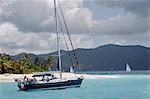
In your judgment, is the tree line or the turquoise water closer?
the turquoise water

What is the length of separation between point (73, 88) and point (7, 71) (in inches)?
1457

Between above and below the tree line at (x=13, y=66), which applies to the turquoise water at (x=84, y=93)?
below

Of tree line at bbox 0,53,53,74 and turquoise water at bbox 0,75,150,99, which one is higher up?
tree line at bbox 0,53,53,74

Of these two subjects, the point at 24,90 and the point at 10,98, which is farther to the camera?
the point at 24,90

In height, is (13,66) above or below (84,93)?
above

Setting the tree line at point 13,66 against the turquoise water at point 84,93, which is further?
the tree line at point 13,66

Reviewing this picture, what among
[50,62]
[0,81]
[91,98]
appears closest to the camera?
[91,98]

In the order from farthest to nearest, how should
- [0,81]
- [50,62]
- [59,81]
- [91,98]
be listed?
[50,62]
[0,81]
[59,81]
[91,98]

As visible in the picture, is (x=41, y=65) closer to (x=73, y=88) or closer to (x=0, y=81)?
(x=0, y=81)

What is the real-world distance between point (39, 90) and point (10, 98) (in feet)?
29.4

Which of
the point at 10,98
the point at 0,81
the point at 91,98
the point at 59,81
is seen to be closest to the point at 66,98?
the point at 91,98

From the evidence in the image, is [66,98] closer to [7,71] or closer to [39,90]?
[39,90]

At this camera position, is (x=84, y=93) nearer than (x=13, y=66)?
Yes

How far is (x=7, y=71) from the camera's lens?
3442 inches
